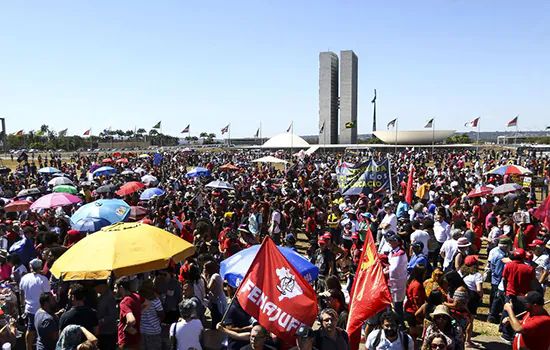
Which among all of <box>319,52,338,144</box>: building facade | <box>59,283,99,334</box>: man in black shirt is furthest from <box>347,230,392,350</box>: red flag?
<box>319,52,338,144</box>: building facade

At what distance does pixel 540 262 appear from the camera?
23.6 feet

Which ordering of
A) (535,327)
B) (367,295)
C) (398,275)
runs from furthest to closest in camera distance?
(398,275) < (367,295) < (535,327)

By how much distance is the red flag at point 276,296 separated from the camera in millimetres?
4055

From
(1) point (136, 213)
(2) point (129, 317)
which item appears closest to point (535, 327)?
(2) point (129, 317)

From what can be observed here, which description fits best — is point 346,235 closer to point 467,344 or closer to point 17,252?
point 467,344

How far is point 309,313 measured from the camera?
13.6ft

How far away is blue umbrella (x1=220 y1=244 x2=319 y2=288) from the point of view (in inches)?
216

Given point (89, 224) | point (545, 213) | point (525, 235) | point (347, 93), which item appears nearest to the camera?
point (525, 235)

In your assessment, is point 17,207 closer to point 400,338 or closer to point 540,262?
point 400,338

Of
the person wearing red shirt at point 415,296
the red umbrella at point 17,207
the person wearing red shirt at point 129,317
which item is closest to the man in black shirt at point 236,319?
the person wearing red shirt at point 129,317

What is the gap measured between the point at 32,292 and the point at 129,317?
7.22ft

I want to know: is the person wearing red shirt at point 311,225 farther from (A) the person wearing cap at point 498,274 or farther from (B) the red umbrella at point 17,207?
(B) the red umbrella at point 17,207

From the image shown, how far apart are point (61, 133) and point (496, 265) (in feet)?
148

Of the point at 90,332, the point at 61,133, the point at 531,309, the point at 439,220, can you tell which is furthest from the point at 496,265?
Answer: the point at 61,133
